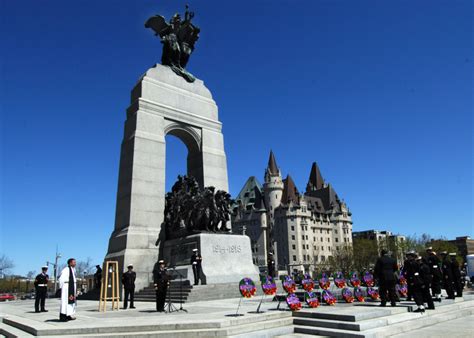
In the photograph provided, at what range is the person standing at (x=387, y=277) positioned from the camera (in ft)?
34.1

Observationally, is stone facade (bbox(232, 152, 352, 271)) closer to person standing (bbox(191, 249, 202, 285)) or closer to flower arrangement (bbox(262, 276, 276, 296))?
person standing (bbox(191, 249, 202, 285))

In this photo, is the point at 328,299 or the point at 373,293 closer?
the point at 328,299

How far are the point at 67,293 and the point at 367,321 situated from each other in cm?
728

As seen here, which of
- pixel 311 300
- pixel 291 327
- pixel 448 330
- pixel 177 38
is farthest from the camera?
pixel 177 38

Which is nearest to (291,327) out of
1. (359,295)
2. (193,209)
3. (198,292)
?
(359,295)

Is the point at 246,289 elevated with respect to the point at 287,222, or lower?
lower

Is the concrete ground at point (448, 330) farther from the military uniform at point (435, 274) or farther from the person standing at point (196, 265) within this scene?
the person standing at point (196, 265)

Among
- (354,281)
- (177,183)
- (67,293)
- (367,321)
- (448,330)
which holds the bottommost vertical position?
(448,330)

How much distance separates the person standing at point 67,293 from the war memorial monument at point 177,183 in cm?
781

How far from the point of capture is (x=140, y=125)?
79.0ft

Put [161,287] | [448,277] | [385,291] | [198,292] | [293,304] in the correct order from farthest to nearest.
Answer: [198,292]
[448,277]
[161,287]
[385,291]
[293,304]

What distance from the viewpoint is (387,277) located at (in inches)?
413

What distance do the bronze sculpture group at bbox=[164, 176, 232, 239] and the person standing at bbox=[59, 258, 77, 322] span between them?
955 centimetres

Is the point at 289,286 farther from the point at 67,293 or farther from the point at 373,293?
the point at 67,293
